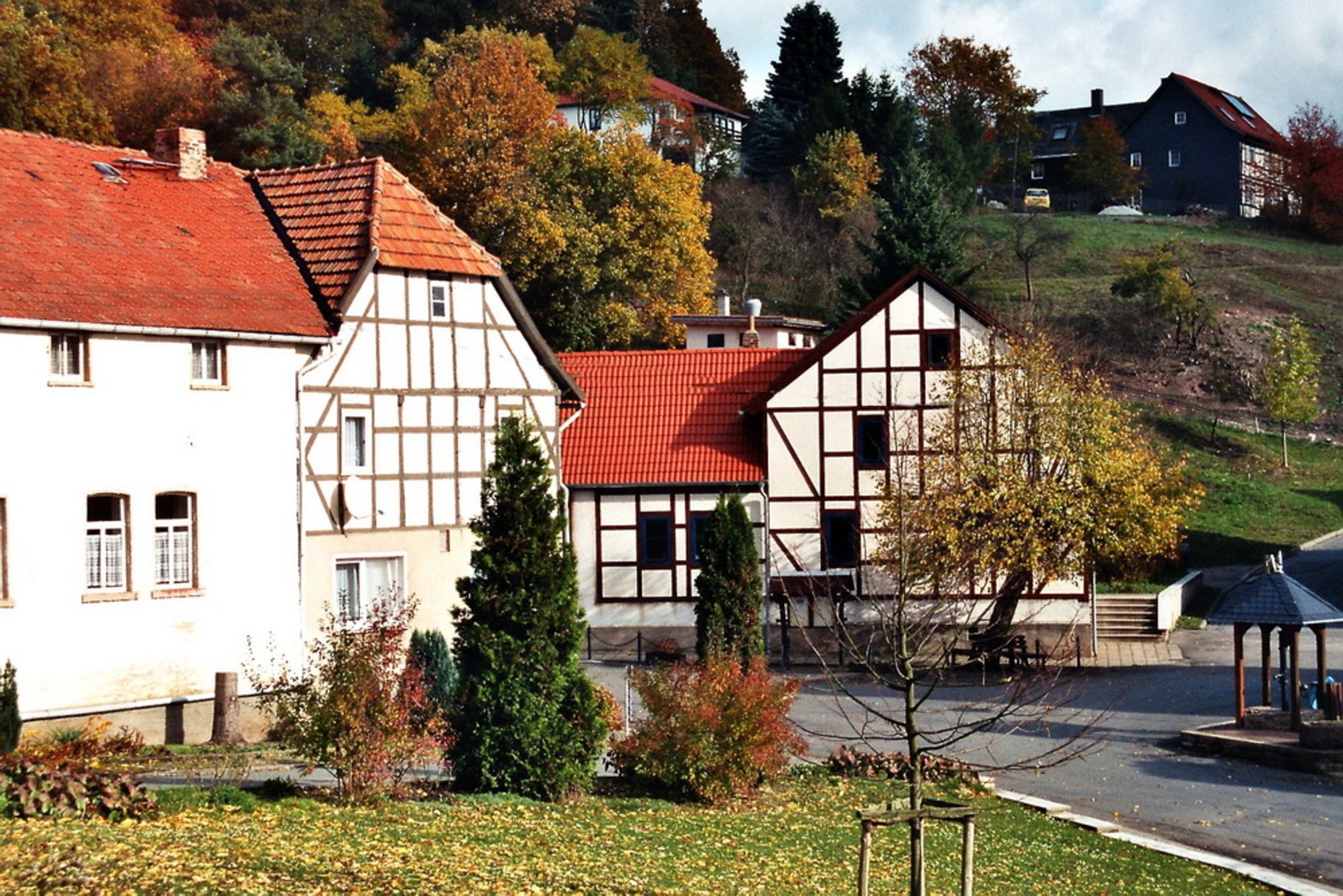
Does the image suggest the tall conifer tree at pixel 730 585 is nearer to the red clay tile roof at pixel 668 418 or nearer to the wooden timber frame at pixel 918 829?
the red clay tile roof at pixel 668 418

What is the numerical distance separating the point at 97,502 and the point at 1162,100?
81.8 metres

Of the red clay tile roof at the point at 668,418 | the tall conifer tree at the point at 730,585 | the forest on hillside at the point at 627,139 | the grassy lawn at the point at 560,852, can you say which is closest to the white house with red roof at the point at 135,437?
the tall conifer tree at the point at 730,585

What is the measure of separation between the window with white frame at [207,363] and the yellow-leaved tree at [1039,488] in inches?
558

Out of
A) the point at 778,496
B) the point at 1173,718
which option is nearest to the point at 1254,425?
the point at 778,496

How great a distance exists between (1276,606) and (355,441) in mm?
16451

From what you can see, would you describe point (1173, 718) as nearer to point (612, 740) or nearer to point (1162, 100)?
point (612, 740)

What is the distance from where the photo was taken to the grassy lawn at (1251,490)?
50.6m

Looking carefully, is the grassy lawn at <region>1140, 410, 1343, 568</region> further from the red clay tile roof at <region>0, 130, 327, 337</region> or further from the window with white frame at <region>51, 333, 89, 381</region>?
the window with white frame at <region>51, 333, 89, 381</region>

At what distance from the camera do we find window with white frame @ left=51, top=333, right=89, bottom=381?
2556 centimetres

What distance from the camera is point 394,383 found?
3294 centimetres

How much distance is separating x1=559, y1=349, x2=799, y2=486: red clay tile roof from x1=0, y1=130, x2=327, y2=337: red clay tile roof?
11.2 metres

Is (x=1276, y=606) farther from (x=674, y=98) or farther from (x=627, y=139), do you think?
(x=674, y=98)

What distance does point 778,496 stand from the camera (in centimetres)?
4094

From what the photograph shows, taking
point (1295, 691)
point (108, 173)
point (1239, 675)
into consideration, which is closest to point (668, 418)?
point (108, 173)
